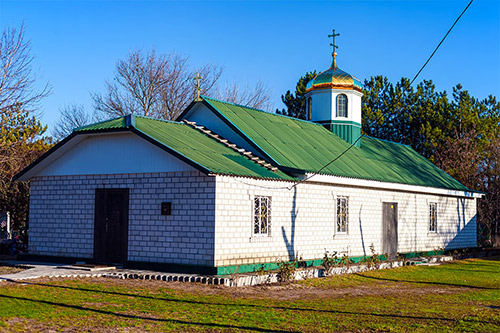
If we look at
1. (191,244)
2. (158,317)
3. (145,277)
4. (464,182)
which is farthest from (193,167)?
(464,182)

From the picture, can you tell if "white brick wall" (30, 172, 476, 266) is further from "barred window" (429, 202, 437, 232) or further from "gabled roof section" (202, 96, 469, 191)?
"barred window" (429, 202, 437, 232)

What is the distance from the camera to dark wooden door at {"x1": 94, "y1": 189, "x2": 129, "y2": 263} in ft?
56.0

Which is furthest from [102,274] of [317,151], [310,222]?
[317,151]

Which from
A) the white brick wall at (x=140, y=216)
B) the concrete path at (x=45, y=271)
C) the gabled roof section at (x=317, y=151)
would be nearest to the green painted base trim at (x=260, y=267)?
the white brick wall at (x=140, y=216)

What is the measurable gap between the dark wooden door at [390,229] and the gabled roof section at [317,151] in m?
0.99

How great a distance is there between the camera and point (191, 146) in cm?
→ 1688

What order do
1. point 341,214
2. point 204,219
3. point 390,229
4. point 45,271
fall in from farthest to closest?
1. point 390,229
2. point 341,214
3. point 45,271
4. point 204,219

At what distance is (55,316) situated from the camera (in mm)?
9828

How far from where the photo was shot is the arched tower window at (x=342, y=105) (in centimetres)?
2522

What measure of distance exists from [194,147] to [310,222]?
419 cm

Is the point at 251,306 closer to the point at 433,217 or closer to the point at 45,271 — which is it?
the point at 45,271

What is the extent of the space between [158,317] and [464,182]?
28.8 meters

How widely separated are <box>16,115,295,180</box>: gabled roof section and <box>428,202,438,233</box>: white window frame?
9735 mm

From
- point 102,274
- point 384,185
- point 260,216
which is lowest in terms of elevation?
point 102,274
